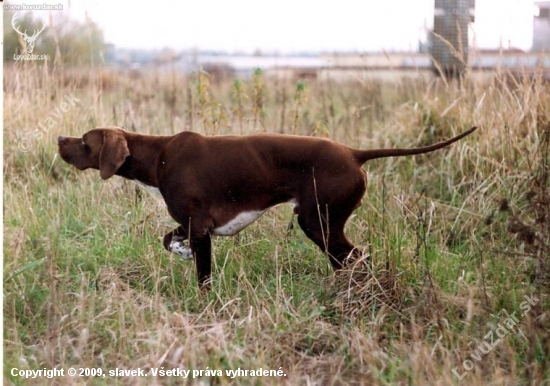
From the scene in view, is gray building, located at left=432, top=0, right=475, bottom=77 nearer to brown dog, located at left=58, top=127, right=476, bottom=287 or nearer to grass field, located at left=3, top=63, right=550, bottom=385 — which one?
grass field, located at left=3, top=63, right=550, bottom=385

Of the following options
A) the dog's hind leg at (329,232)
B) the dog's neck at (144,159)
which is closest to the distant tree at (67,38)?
the dog's neck at (144,159)

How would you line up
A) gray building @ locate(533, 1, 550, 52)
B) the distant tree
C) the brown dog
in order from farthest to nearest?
the distant tree → gray building @ locate(533, 1, 550, 52) → the brown dog

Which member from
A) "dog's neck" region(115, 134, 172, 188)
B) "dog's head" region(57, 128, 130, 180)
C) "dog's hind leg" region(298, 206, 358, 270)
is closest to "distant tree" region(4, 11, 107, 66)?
"dog's head" region(57, 128, 130, 180)

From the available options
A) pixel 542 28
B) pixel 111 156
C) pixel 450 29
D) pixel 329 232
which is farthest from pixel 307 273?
pixel 450 29

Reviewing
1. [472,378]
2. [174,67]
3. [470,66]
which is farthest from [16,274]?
[174,67]

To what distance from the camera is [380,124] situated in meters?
6.82

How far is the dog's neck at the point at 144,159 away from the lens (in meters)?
3.96

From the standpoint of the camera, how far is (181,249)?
13.3 feet

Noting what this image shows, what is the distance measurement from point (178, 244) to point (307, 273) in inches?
28.4

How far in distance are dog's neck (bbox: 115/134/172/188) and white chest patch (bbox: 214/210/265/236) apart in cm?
40

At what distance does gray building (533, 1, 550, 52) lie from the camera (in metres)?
5.85

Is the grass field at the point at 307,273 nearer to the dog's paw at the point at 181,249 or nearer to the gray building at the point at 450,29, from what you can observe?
the dog's paw at the point at 181,249

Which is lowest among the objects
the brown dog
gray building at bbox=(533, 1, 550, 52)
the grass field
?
the grass field

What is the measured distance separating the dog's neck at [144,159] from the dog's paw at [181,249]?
0.31 m
